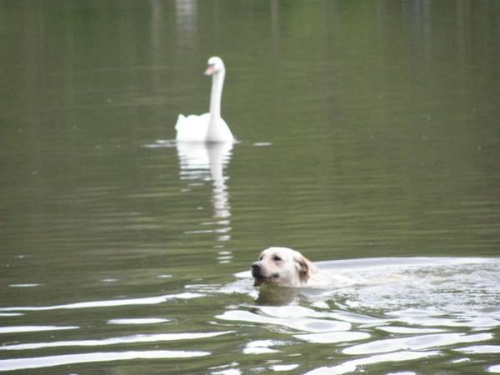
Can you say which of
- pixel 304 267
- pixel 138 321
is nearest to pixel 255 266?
pixel 304 267

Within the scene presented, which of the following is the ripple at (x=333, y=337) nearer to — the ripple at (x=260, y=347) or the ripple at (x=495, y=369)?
the ripple at (x=260, y=347)

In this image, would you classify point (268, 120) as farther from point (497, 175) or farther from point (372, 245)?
point (372, 245)

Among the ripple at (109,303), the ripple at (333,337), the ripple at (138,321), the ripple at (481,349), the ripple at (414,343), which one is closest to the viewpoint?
the ripple at (481,349)

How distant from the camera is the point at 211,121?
25.4 meters

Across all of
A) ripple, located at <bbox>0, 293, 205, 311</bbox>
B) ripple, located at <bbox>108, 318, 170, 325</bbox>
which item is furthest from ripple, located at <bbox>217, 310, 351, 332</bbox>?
ripple, located at <bbox>0, 293, 205, 311</bbox>

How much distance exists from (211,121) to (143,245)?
33.3 feet

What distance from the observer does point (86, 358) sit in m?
10.2

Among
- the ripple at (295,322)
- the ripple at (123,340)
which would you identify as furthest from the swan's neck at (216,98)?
the ripple at (123,340)

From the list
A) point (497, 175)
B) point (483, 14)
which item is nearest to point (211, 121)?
point (497, 175)

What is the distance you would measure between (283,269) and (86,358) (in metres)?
3.12

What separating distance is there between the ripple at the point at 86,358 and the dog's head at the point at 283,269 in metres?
2.69

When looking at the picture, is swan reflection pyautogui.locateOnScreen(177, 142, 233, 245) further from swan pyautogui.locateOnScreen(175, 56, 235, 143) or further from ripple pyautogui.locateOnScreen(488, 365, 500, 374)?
ripple pyautogui.locateOnScreen(488, 365, 500, 374)

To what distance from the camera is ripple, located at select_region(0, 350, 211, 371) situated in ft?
33.0

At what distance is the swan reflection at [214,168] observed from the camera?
55.8ft
